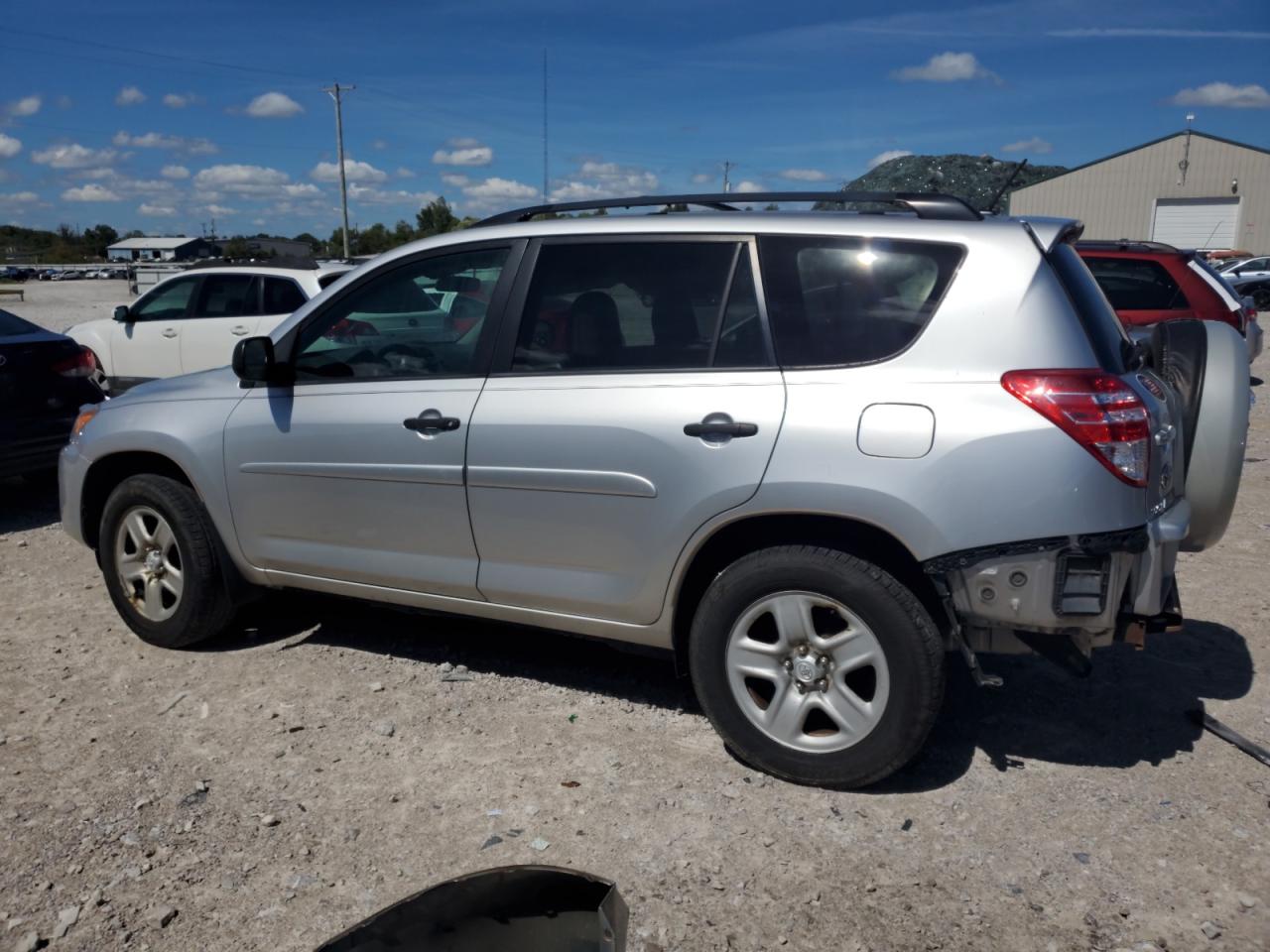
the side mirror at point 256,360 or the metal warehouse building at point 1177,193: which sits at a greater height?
the metal warehouse building at point 1177,193

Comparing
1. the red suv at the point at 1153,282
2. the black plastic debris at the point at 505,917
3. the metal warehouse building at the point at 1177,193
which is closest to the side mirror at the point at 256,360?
the black plastic debris at the point at 505,917

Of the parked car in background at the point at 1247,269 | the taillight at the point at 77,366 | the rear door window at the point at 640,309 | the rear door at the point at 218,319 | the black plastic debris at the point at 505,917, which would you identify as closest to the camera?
the black plastic debris at the point at 505,917

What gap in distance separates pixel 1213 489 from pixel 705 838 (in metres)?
2.12

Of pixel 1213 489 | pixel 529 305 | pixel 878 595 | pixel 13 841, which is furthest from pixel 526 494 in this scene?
pixel 1213 489

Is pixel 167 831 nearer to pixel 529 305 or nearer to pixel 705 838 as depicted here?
pixel 705 838

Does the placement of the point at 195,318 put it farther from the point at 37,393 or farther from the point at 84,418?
the point at 84,418

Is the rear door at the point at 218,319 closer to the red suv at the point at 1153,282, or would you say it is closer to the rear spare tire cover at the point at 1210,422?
the red suv at the point at 1153,282

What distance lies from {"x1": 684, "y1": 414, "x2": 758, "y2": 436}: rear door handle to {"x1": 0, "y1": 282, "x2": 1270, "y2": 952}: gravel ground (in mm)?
1214

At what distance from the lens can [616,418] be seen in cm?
368

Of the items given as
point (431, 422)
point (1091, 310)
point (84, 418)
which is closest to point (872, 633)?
point (1091, 310)

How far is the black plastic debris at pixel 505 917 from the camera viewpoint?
2.83 metres

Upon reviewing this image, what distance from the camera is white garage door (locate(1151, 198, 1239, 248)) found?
50.5 metres

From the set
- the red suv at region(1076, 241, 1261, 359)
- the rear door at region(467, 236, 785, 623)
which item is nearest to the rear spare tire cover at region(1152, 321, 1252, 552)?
the rear door at region(467, 236, 785, 623)

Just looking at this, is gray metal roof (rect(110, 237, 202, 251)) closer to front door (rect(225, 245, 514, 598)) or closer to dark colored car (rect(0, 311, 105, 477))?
dark colored car (rect(0, 311, 105, 477))
